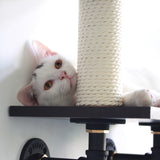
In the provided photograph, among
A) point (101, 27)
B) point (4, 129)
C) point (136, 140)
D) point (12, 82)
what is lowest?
point (136, 140)

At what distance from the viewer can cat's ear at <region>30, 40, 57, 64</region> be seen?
0.83 m

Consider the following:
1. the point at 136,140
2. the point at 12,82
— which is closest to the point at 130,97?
the point at 12,82

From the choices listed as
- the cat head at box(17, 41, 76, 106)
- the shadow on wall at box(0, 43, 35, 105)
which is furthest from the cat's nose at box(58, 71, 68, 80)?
the shadow on wall at box(0, 43, 35, 105)

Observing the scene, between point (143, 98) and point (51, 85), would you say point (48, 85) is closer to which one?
point (51, 85)

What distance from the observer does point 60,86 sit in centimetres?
77

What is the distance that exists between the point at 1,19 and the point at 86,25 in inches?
7.4

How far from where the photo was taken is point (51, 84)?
2.55 feet

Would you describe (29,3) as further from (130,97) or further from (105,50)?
(130,97)

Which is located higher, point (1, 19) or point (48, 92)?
point (1, 19)

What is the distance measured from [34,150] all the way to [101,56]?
0.30 metres

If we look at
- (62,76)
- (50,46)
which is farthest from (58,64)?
(50,46)

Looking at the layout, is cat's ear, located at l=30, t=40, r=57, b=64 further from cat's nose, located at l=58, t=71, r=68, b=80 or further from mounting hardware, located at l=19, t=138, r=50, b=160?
mounting hardware, located at l=19, t=138, r=50, b=160

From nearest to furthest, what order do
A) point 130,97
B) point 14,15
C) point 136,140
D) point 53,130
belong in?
1. point 130,97
2. point 14,15
3. point 53,130
4. point 136,140

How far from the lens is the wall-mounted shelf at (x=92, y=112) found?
62cm
